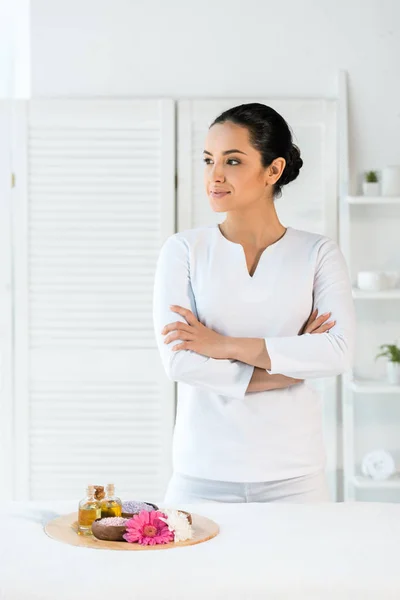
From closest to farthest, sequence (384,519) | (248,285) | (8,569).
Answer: (8,569) → (384,519) → (248,285)

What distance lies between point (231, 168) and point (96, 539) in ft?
3.15

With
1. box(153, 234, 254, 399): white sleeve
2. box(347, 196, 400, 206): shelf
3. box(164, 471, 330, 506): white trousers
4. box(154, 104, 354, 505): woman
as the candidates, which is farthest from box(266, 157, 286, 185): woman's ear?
box(347, 196, 400, 206): shelf

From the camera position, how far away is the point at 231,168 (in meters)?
2.19

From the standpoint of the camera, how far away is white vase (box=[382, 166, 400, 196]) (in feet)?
11.3

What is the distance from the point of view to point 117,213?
3.53 metres

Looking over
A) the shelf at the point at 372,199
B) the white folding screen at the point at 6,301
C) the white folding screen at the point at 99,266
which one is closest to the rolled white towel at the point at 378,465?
the white folding screen at the point at 99,266

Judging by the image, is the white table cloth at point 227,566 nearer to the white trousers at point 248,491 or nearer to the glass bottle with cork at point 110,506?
the glass bottle with cork at point 110,506

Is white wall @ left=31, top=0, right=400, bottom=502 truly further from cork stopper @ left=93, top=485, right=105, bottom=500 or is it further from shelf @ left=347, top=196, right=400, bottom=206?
cork stopper @ left=93, top=485, right=105, bottom=500

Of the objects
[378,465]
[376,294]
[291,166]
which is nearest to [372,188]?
[376,294]

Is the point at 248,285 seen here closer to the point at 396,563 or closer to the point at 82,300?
A: the point at 396,563

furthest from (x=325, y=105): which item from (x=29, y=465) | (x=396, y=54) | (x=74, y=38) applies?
(x=29, y=465)

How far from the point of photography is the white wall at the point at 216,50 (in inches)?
140

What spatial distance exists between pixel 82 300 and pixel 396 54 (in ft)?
4.98

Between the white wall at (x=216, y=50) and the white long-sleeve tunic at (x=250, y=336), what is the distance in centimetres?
147
